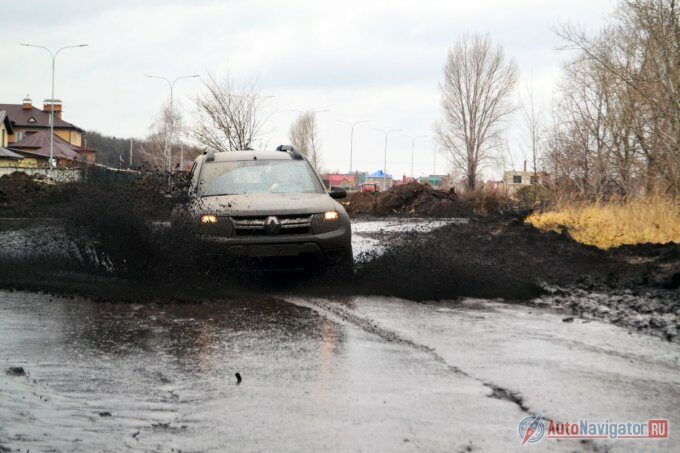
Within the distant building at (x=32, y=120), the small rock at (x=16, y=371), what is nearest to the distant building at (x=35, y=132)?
the distant building at (x=32, y=120)

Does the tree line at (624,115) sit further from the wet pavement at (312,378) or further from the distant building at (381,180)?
the distant building at (381,180)

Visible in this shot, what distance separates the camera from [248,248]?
33.1 ft

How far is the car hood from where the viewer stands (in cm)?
1028

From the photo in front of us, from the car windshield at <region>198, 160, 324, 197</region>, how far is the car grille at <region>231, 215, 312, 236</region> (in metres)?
1.02

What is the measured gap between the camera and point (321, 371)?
5.90 m

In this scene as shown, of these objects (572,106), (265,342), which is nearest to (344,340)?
(265,342)

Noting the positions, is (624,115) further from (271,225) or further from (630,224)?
(271,225)

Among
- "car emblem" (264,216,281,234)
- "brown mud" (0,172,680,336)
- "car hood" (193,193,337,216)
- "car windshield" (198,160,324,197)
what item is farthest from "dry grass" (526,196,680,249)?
"car emblem" (264,216,281,234)

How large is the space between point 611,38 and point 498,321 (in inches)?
875

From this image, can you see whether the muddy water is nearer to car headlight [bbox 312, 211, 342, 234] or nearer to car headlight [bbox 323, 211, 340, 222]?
car headlight [bbox 312, 211, 342, 234]

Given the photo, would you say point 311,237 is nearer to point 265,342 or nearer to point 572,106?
point 265,342

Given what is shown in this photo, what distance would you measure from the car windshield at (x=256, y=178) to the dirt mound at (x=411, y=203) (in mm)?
32749

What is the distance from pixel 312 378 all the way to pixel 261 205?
496cm

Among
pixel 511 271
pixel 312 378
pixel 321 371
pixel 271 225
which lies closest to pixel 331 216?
pixel 271 225
